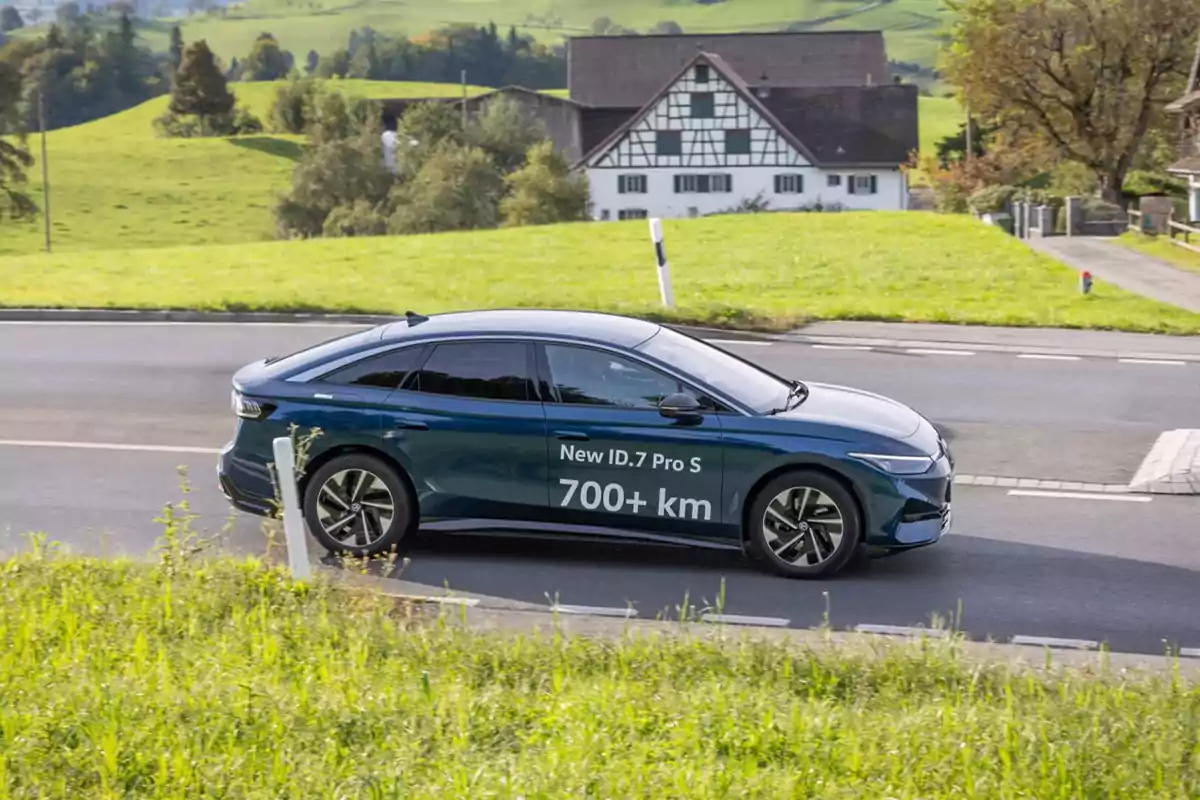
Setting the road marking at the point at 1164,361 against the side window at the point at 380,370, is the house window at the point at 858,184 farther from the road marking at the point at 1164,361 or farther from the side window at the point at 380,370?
the side window at the point at 380,370

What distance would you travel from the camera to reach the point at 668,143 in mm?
93375

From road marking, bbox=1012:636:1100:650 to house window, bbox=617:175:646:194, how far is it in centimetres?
8510

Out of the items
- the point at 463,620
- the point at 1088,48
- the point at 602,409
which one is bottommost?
the point at 463,620

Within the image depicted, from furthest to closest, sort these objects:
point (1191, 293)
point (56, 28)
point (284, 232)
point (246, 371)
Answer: point (56, 28), point (284, 232), point (1191, 293), point (246, 371)

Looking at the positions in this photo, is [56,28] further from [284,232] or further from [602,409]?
[602,409]

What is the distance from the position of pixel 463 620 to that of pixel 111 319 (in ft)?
45.7

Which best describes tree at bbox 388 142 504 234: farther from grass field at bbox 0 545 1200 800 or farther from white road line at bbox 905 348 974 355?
grass field at bbox 0 545 1200 800

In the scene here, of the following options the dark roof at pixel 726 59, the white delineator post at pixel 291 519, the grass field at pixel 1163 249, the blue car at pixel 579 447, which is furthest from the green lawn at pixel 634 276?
the dark roof at pixel 726 59

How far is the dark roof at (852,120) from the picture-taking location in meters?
93.4

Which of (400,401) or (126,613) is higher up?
(400,401)

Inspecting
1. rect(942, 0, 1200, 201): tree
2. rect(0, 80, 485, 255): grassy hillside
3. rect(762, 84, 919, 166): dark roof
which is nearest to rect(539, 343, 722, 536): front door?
rect(942, 0, 1200, 201): tree

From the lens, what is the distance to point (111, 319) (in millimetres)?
21016

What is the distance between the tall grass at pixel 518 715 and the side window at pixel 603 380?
193 centimetres

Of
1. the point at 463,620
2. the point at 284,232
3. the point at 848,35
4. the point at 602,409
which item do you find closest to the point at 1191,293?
the point at 602,409
